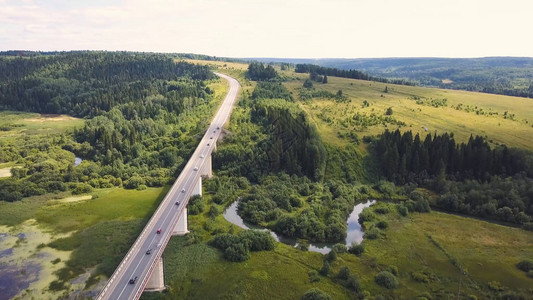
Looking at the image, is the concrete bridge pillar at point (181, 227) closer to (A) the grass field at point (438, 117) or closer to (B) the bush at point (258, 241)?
(B) the bush at point (258, 241)

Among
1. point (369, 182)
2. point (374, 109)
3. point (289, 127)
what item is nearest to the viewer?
point (369, 182)

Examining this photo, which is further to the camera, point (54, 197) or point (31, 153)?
point (31, 153)

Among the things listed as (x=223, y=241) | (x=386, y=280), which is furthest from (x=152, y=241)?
(x=386, y=280)

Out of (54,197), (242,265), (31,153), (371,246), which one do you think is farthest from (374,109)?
(31,153)

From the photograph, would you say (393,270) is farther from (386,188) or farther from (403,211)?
(386,188)

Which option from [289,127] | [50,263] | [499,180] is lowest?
[50,263]

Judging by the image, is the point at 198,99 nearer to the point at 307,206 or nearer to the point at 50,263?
the point at 307,206

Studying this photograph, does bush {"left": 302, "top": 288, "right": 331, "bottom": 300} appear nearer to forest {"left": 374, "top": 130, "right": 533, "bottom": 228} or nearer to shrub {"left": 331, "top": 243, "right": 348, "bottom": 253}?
shrub {"left": 331, "top": 243, "right": 348, "bottom": 253}
